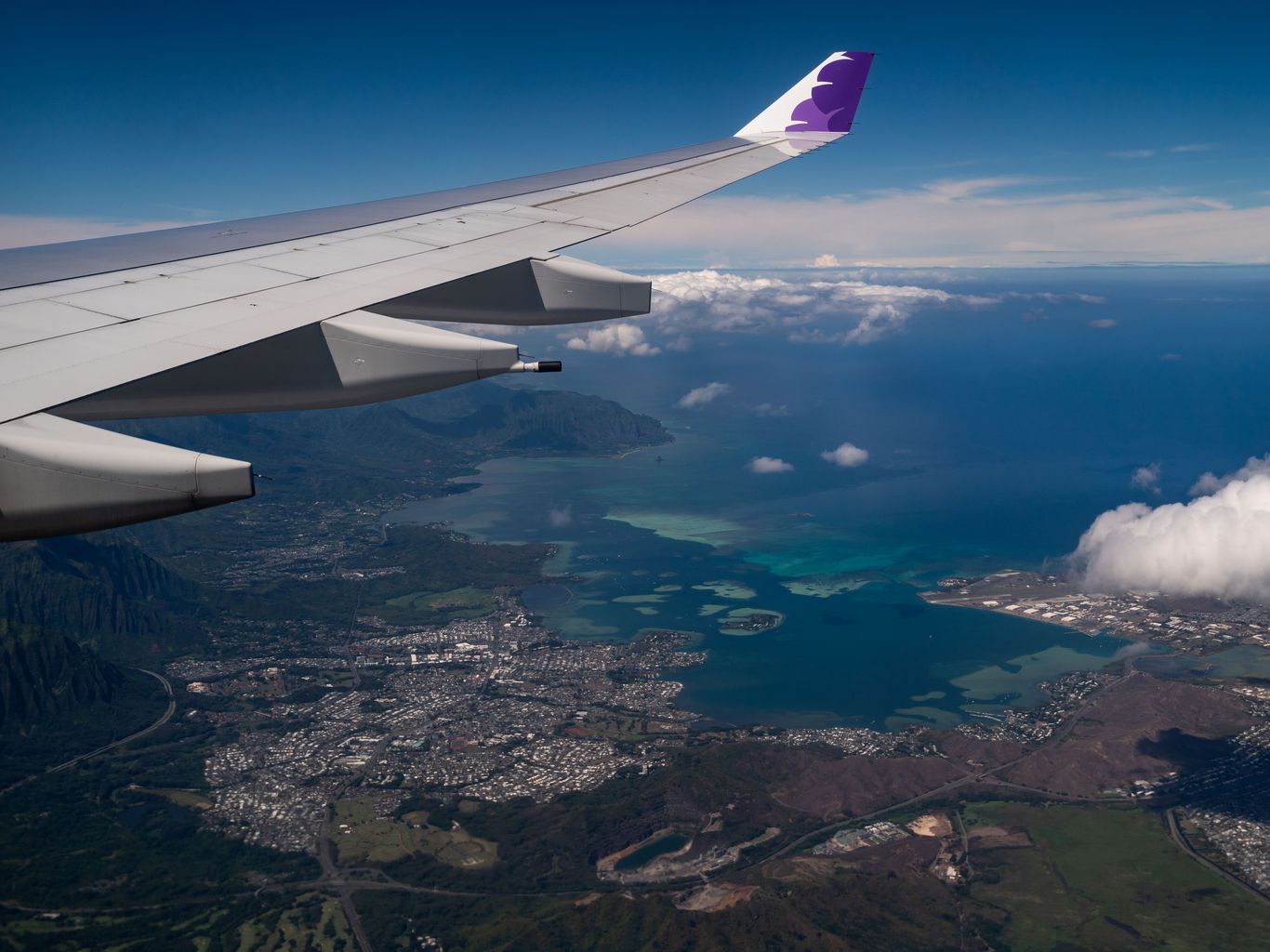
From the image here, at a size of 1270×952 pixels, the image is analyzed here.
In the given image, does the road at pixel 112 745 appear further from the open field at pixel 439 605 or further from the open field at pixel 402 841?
the open field at pixel 402 841

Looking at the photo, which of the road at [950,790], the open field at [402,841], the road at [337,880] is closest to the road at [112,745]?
the road at [337,880]

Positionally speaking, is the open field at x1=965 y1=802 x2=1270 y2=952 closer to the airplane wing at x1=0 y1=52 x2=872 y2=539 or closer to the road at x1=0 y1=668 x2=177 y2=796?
the airplane wing at x1=0 y1=52 x2=872 y2=539

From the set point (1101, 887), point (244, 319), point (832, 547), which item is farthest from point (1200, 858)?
point (832, 547)

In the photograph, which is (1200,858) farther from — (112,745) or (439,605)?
(112,745)

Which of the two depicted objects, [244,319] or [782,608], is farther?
[782,608]

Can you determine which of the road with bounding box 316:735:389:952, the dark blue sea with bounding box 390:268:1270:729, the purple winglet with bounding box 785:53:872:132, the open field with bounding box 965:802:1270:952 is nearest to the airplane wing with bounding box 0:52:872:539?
the purple winglet with bounding box 785:53:872:132

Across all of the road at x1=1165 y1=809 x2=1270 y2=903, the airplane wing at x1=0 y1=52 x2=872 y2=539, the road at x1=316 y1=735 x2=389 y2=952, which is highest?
the airplane wing at x1=0 y1=52 x2=872 y2=539
